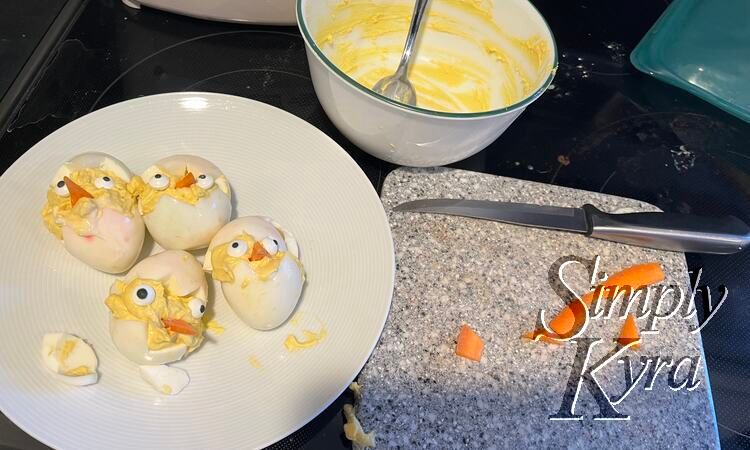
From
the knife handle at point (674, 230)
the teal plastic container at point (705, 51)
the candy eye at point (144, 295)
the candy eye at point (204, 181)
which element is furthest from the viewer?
the teal plastic container at point (705, 51)

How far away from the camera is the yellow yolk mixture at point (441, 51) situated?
1.00 metres

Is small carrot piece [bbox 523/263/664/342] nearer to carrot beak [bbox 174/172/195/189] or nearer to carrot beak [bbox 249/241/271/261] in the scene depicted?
carrot beak [bbox 249/241/271/261]

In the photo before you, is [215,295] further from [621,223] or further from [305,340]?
[621,223]

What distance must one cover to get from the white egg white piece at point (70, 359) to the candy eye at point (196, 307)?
0.46 ft

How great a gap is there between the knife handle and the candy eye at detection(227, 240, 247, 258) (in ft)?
1.89

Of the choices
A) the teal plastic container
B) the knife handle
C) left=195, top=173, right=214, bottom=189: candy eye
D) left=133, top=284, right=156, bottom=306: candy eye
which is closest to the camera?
left=133, top=284, right=156, bottom=306: candy eye

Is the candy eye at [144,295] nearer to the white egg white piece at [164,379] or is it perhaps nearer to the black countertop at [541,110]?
the white egg white piece at [164,379]

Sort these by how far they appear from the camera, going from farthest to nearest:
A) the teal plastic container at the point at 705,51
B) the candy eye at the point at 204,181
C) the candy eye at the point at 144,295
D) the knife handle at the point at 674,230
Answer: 1. the teal plastic container at the point at 705,51
2. the knife handle at the point at 674,230
3. the candy eye at the point at 204,181
4. the candy eye at the point at 144,295

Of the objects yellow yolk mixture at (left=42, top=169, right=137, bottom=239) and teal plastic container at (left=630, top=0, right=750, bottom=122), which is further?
teal plastic container at (left=630, top=0, right=750, bottom=122)

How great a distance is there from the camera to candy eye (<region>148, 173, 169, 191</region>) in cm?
78

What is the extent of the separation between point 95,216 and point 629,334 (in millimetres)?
812

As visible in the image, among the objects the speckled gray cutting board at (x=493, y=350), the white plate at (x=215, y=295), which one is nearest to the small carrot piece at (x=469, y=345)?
the speckled gray cutting board at (x=493, y=350)

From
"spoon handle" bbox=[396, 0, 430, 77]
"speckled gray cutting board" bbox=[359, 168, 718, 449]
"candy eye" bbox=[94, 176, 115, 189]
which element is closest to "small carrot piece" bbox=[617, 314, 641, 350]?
"speckled gray cutting board" bbox=[359, 168, 718, 449]

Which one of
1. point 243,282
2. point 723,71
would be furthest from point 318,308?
point 723,71
